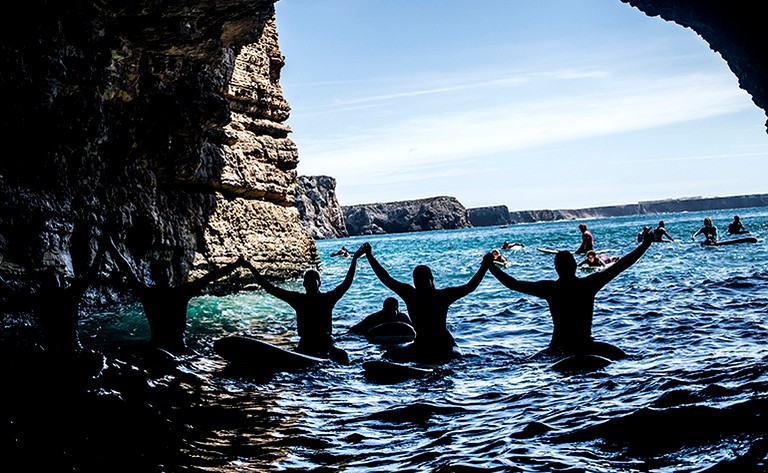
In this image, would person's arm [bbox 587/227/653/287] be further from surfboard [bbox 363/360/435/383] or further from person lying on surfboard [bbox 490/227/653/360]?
surfboard [bbox 363/360/435/383]

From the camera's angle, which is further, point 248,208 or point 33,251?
point 248,208

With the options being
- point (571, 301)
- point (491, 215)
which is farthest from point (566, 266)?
point (491, 215)

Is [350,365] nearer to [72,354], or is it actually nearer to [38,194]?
[72,354]

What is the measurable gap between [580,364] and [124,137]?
10106mm

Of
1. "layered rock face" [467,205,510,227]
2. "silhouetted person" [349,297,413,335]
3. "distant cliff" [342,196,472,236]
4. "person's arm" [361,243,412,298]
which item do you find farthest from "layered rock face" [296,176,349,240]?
"person's arm" [361,243,412,298]

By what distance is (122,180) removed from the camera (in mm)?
13406

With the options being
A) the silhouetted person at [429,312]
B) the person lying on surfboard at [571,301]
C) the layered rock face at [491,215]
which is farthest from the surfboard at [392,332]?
the layered rock face at [491,215]

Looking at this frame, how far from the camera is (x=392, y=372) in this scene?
22.7ft

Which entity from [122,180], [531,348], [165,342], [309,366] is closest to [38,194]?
[122,180]

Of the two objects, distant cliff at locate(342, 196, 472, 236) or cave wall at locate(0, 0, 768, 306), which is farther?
distant cliff at locate(342, 196, 472, 236)

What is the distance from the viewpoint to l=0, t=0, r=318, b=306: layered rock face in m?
10.1

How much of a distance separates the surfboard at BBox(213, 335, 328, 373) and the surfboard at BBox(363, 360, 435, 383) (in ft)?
2.58

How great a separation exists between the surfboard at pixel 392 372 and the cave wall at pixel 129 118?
5.23 m

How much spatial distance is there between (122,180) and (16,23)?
4372 mm
